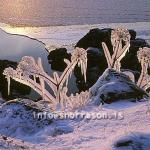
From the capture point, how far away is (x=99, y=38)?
1335 inches

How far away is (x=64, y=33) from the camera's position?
1745 inches

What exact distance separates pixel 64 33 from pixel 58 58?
10724mm

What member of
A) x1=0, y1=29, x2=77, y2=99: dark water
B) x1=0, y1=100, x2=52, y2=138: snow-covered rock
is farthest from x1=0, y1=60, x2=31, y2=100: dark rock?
x1=0, y1=100, x2=52, y2=138: snow-covered rock

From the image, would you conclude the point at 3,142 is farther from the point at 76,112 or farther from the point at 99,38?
the point at 99,38

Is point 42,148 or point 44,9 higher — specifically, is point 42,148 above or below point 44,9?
below

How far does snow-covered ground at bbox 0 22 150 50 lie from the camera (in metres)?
38.8

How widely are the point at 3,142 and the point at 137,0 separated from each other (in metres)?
75.3

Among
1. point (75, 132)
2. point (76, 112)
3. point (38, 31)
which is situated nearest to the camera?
point (75, 132)

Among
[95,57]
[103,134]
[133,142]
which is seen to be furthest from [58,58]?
[133,142]

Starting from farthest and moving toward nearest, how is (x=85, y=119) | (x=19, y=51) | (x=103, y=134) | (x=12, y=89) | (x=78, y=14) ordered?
(x=78, y=14) < (x=19, y=51) < (x=12, y=89) < (x=85, y=119) < (x=103, y=134)

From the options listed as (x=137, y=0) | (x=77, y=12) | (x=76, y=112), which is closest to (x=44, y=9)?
(x=77, y=12)

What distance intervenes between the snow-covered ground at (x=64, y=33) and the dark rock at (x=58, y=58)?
6.42 ft

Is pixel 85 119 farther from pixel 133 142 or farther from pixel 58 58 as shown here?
pixel 58 58

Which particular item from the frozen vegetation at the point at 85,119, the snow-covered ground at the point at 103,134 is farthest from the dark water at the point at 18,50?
the snow-covered ground at the point at 103,134
